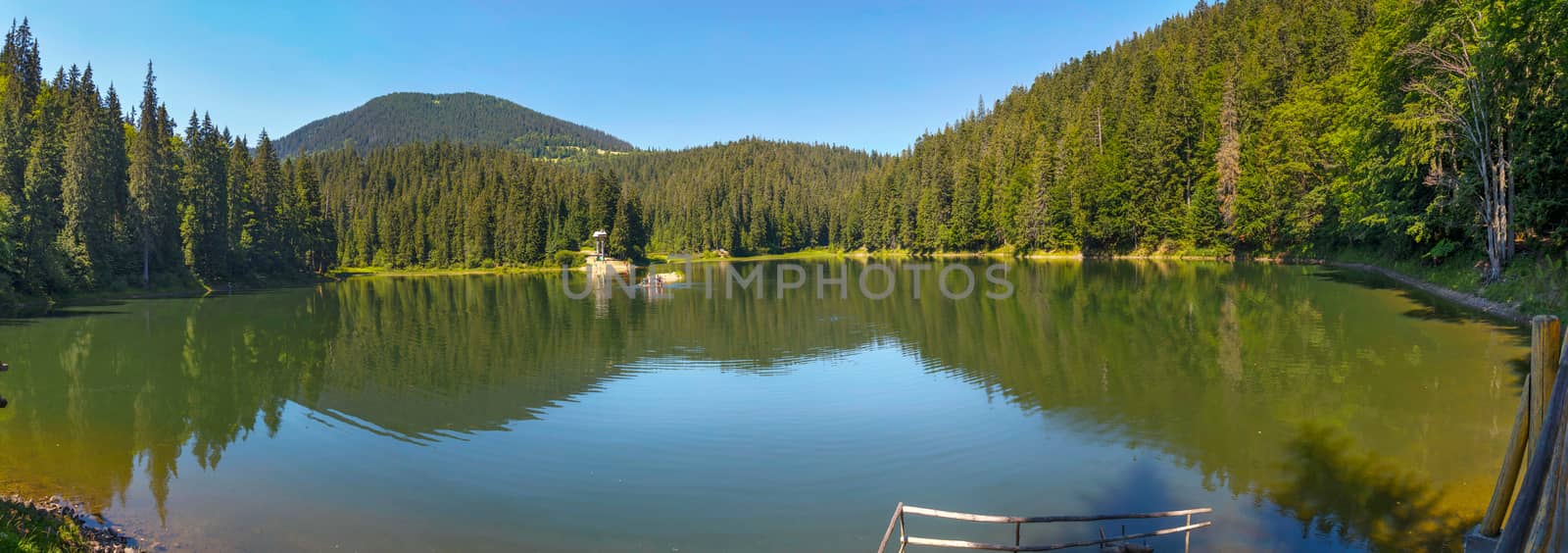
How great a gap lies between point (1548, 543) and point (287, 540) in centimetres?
1135

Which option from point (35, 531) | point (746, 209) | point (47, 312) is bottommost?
point (35, 531)

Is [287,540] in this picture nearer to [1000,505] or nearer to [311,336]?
[1000,505]

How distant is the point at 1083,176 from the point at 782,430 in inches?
2845

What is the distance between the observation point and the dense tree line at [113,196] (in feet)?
143

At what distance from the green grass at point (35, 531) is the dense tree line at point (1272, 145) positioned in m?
26.6

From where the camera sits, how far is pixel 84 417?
1587 cm

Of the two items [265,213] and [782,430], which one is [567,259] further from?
[782,430]

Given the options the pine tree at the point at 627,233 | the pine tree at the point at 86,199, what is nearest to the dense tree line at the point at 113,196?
the pine tree at the point at 86,199

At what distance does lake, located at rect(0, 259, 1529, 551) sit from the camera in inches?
371

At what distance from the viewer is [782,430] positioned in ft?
45.6

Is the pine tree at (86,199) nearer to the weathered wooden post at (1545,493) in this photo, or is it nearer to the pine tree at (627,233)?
the weathered wooden post at (1545,493)

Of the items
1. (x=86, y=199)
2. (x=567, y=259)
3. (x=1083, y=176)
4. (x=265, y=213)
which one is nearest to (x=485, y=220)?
(x=567, y=259)

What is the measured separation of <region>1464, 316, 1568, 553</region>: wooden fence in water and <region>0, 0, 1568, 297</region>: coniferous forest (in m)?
18.7

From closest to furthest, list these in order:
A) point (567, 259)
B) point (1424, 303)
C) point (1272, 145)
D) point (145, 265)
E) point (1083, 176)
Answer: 1. point (1424, 303)
2. point (145, 265)
3. point (1272, 145)
4. point (1083, 176)
5. point (567, 259)
